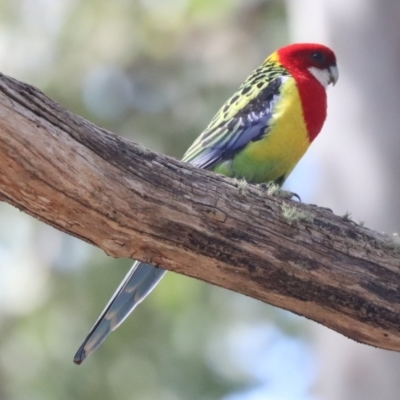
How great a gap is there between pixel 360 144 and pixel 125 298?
8.22 feet

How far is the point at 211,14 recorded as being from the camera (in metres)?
8.13

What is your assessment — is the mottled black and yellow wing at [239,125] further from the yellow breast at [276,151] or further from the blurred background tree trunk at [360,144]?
the blurred background tree trunk at [360,144]

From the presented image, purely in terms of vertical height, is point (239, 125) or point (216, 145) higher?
point (239, 125)

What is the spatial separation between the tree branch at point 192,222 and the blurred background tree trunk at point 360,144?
2171mm

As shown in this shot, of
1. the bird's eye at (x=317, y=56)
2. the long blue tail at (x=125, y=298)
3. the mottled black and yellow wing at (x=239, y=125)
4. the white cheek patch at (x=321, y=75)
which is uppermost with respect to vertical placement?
the bird's eye at (x=317, y=56)

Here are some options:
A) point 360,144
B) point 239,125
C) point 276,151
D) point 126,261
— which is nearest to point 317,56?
point 360,144

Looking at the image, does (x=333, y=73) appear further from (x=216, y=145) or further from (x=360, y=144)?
(x=216, y=145)

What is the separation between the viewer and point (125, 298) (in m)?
3.63

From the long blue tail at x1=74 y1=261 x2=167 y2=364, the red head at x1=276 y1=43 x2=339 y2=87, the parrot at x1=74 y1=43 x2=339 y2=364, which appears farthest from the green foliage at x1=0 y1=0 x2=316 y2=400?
the long blue tail at x1=74 y1=261 x2=167 y2=364

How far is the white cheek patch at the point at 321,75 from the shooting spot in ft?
15.6

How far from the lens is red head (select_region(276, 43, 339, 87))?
15.6 feet

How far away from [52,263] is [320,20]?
11.5 ft

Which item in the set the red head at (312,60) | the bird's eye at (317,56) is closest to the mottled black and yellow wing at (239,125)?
the red head at (312,60)

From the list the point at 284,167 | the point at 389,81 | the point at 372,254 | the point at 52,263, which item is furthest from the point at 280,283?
the point at 52,263
